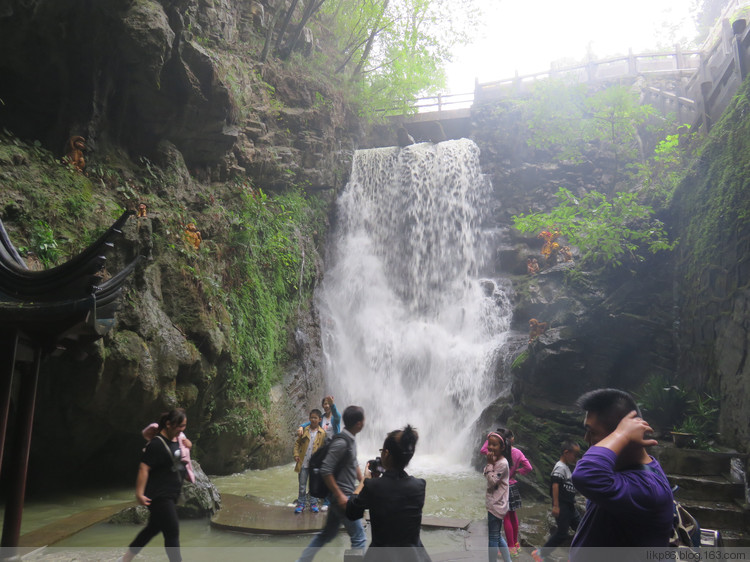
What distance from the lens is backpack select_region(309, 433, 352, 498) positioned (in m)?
3.94

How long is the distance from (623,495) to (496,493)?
12.0 feet

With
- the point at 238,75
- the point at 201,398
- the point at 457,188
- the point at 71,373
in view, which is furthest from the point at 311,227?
the point at 71,373

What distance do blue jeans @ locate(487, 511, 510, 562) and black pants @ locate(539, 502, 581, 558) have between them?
481 mm

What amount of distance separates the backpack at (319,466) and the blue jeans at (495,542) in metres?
2.21

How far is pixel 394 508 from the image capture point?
2.92m

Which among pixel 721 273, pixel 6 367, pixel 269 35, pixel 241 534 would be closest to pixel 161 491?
pixel 6 367

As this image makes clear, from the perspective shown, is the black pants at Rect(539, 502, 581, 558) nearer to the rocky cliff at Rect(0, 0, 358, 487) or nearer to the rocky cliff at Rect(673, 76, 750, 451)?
the rocky cliff at Rect(673, 76, 750, 451)

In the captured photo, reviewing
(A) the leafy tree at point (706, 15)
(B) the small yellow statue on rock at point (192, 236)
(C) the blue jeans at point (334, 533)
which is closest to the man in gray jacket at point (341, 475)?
(C) the blue jeans at point (334, 533)

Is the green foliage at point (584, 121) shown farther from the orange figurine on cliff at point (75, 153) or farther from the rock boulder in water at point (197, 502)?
the rock boulder in water at point (197, 502)

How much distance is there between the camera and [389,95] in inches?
896

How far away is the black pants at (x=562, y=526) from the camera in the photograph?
17.3ft

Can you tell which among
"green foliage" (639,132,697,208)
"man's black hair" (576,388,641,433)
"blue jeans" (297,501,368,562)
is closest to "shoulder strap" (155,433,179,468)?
"blue jeans" (297,501,368,562)

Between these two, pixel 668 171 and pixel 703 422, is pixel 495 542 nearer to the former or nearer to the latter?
pixel 703 422

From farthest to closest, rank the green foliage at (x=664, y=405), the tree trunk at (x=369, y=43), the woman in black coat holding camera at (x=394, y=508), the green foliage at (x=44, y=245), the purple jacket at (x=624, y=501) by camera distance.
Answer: the tree trunk at (x=369, y=43) → the green foliage at (x=664, y=405) → the green foliage at (x=44, y=245) → the woman in black coat holding camera at (x=394, y=508) → the purple jacket at (x=624, y=501)
